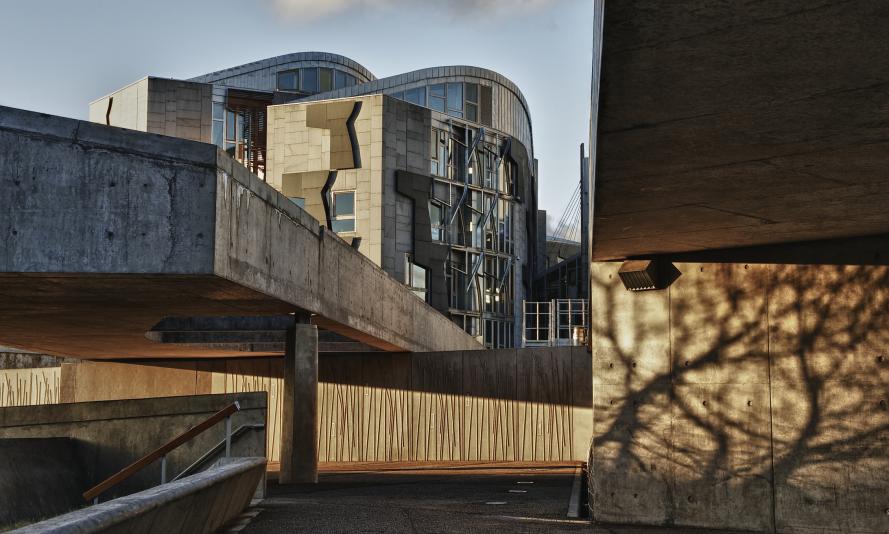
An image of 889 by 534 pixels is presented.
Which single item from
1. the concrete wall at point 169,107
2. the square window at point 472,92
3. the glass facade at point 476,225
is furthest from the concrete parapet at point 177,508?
the concrete wall at point 169,107

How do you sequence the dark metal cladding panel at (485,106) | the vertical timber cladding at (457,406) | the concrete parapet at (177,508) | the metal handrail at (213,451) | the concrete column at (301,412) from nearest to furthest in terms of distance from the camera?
the concrete parapet at (177,508), the metal handrail at (213,451), the concrete column at (301,412), the vertical timber cladding at (457,406), the dark metal cladding panel at (485,106)

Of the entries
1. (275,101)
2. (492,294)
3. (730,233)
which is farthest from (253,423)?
(275,101)

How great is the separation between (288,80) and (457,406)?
37.5m

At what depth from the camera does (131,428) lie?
14930mm

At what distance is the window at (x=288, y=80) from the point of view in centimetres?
5991

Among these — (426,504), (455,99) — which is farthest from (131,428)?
(455,99)

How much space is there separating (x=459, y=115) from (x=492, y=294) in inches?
360

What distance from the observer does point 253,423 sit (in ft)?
44.6

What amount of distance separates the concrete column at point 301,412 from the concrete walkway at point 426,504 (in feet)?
1.62

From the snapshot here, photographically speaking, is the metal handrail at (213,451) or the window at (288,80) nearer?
the metal handrail at (213,451)

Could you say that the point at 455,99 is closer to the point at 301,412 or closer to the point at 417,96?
the point at 417,96

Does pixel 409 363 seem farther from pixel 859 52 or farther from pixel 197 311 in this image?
pixel 859 52

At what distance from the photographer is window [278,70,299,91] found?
59.9 metres

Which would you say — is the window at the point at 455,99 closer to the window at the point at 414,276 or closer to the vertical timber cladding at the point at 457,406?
the window at the point at 414,276
